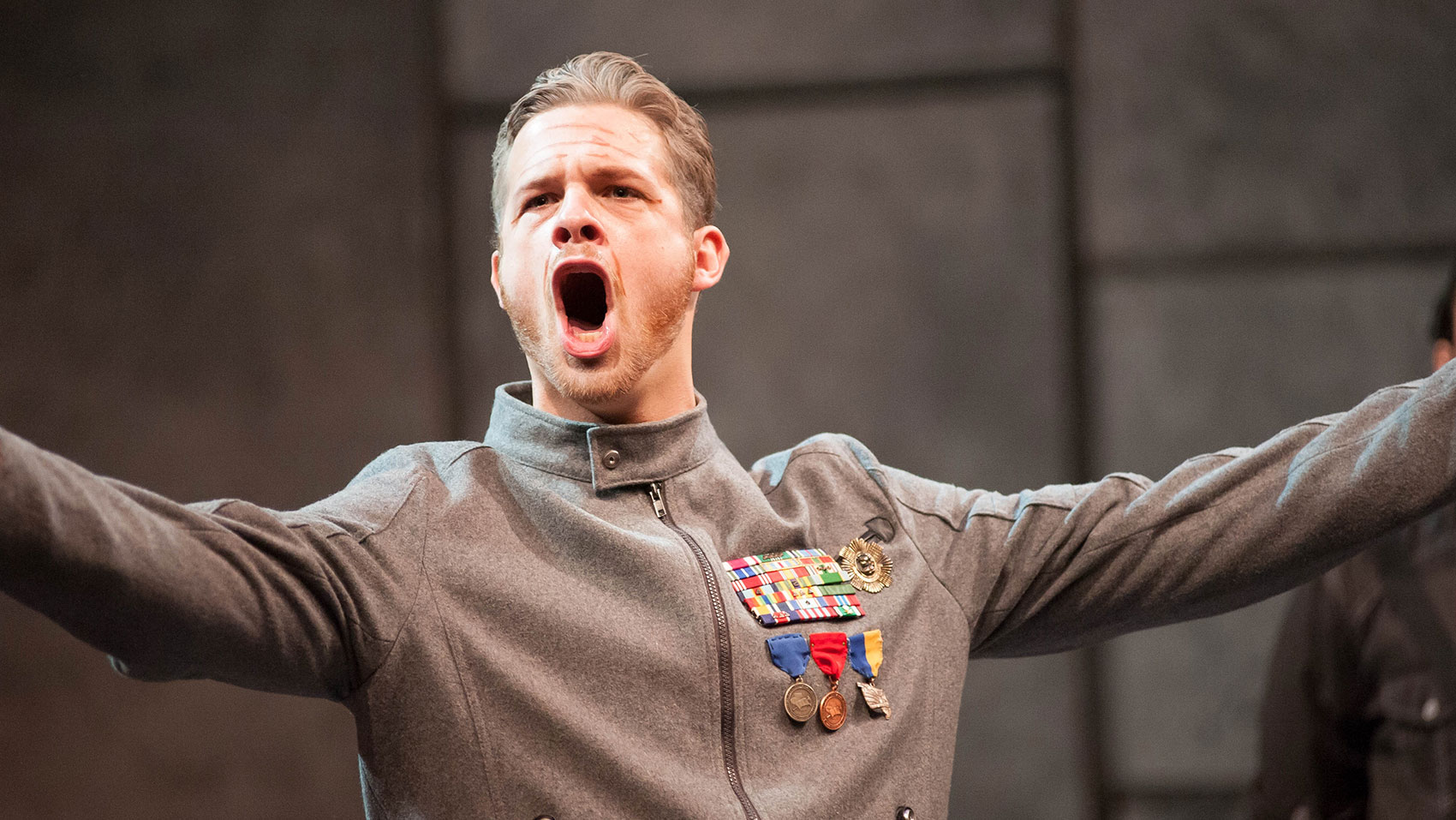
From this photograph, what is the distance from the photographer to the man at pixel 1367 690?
217 cm

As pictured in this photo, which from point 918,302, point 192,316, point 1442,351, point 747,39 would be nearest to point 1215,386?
point 1442,351

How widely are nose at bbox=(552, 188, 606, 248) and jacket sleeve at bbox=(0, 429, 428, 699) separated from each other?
329 millimetres

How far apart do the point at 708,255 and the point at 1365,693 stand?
1.37 m

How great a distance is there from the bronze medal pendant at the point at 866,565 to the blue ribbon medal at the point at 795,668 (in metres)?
0.13

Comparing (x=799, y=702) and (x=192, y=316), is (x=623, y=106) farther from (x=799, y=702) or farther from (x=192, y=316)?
(x=192, y=316)

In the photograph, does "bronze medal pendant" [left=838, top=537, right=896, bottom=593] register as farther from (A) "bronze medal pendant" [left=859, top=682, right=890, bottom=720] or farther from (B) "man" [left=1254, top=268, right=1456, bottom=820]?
(B) "man" [left=1254, top=268, right=1456, bottom=820]

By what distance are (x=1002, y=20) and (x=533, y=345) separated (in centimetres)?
154

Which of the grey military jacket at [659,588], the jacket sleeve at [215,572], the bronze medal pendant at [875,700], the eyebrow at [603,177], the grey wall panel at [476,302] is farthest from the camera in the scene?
the grey wall panel at [476,302]

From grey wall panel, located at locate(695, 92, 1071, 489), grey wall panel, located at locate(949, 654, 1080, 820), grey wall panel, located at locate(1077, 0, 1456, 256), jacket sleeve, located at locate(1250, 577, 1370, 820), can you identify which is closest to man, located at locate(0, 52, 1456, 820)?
jacket sleeve, located at locate(1250, 577, 1370, 820)

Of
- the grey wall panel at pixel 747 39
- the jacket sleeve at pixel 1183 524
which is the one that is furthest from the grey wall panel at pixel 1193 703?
the grey wall panel at pixel 747 39

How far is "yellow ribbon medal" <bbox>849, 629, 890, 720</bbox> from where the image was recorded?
146 centimetres

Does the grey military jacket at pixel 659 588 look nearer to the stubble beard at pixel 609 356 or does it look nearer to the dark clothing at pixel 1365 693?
the stubble beard at pixel 609 356

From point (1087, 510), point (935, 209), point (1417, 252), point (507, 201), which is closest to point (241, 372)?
point (507, 201)

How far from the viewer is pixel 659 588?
4.65 feet
